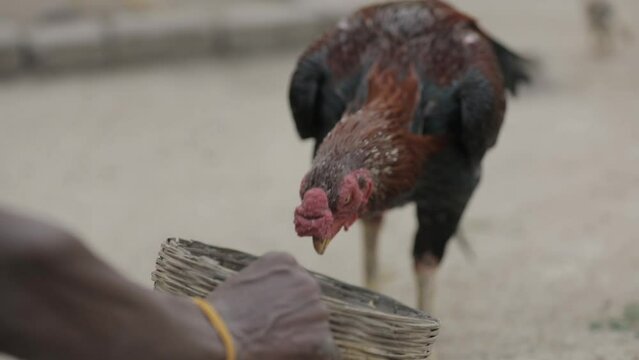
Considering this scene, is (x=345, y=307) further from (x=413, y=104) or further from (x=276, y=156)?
(x=276, y=156)

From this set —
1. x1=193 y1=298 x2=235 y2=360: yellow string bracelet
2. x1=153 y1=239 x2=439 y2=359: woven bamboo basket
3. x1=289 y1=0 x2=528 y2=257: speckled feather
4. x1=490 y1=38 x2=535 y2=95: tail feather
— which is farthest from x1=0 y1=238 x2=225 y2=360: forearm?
x1=490 y1=38 x2=535 y2=95: tail feather

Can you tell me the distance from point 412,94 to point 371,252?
1.15m

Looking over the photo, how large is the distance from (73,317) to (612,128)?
19.3 feet

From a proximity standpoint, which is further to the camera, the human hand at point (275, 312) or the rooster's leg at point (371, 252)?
the rooster's leg at point (371, 252)

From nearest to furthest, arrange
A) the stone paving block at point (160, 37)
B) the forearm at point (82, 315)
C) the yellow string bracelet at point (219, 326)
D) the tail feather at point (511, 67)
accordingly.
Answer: the forearm at point (82, 315) → the yellow string bracelet at point (219, 326) → the tail feather at point (511, 67) → the stone paving block at point (160, 37)

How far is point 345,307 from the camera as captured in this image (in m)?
2.47

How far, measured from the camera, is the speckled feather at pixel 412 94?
3.99 metres

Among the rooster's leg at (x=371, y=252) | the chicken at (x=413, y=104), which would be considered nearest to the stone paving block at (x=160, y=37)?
the rooster's leg at (x=371, y=252)

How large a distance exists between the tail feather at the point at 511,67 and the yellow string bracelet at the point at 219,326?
270 cm

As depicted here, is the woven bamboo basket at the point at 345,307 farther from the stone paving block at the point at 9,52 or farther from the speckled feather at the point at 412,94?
the stone paving block at the point at 9,52

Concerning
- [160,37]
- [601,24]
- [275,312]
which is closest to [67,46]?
[160,37]

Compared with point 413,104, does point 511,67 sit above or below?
above

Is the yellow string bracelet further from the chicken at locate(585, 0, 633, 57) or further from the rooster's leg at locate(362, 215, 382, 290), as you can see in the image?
the chicken at locate(585, 0, 633, 57)

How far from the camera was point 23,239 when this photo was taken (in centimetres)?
182
